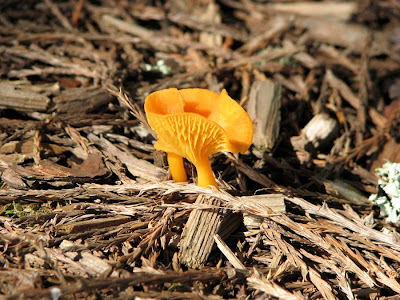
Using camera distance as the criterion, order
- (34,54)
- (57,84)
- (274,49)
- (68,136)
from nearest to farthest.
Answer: (68,136) → (57,84) → (34,54) → (274,49)

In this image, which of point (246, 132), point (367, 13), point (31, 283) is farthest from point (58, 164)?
point (367, 13)

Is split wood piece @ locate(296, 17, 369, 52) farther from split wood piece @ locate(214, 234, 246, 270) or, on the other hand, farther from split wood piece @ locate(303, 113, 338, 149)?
split wood piece @ locate(214, 234, 246, 270)

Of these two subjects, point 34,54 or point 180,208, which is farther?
point 34,54

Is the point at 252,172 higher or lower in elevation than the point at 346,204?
higher

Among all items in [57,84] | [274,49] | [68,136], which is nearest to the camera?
[68,136]

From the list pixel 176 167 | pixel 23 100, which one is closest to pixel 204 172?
pixel 176 167

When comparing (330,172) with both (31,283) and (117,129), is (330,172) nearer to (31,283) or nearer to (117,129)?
(117,129)

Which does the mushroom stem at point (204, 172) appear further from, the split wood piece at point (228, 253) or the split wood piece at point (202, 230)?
the split wood piece at point (228, 253)

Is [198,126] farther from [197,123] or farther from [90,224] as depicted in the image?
[90,224]

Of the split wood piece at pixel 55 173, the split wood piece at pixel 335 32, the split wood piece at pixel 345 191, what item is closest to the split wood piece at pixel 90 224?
the split wood piece at pixel 55 173
